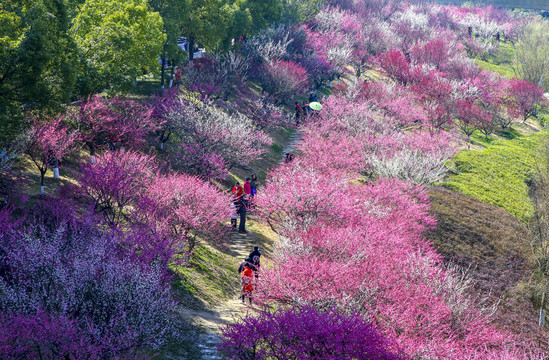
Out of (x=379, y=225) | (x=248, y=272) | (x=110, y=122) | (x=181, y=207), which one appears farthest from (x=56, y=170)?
(x=379, y=225)

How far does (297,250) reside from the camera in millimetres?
14117

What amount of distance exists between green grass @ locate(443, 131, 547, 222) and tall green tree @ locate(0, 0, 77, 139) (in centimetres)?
2805

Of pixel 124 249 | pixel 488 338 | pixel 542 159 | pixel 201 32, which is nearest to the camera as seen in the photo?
pixel 124 249

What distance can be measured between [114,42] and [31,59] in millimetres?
8944

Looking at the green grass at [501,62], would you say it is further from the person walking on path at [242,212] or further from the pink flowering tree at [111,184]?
the pink flowering tree at [111,184]

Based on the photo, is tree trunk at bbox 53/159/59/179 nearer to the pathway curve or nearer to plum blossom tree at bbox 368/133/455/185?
the pathway curve

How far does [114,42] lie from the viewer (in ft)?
73.4

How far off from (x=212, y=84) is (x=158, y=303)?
25.5 m

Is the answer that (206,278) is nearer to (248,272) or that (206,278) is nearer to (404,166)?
(248,272)

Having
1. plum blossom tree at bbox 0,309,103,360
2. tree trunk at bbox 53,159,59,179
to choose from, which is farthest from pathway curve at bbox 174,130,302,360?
tree trunk at bbox 53,159,59,179

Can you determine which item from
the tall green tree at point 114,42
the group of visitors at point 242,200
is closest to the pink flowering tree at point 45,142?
the tall green tree at point 114,42

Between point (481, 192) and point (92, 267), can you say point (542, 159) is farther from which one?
point (92, 267)

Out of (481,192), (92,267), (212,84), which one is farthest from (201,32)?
(92,267)

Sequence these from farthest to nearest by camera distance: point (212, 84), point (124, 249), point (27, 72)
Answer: point (212, 84)
point (27, 72)
point (124, 249)
